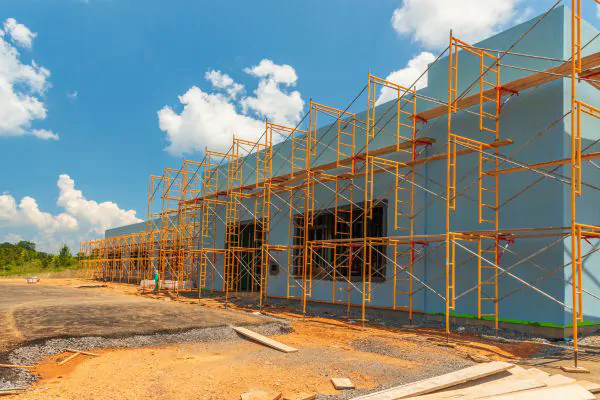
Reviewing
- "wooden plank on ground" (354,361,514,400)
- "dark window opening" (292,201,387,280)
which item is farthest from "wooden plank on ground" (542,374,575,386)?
"dark window opening" (292,201,387,280)

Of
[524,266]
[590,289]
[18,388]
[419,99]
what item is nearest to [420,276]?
[524,266]

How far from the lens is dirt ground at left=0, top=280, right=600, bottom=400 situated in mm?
6191

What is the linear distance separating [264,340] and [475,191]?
6199 millimetres

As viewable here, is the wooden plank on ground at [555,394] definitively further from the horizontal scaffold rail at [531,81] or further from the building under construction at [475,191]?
the horizontal scaffold rail at [531,81]

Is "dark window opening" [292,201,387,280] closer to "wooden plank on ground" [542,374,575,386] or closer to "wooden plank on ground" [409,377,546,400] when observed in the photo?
"wooden plank on ground" [542,374,575,386]

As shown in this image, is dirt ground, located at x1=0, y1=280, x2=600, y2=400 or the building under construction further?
the building under construction

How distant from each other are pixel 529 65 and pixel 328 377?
28.3ft

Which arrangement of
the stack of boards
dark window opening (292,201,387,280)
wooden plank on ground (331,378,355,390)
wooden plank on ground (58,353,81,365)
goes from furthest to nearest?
dark window opening (292,201,387,280) → wooden plank on ground (58,353,81,365) → wooden plank on ground (331,378,355,390) → the stack of boards

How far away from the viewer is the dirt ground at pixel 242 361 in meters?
6.19

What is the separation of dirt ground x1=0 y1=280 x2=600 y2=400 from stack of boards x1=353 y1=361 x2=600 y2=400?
0.59 meters

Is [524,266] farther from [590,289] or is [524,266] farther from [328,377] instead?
[328,377]

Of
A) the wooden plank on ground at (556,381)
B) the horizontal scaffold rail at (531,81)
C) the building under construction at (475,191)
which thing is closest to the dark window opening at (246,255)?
the building under construction at (475,191)

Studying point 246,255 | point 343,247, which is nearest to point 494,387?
point 343,247

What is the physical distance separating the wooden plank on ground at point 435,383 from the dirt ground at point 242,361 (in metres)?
0.48
